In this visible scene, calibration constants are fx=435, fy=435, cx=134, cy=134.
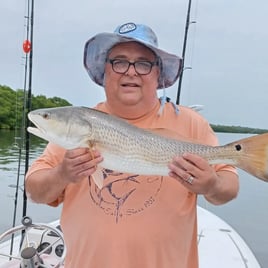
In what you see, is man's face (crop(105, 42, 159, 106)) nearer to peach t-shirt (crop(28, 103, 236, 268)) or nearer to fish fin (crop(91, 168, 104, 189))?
peach t-shirt (crop(28, 103, 236, 268))

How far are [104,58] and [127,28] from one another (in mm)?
169

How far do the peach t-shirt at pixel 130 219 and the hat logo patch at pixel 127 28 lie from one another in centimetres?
44

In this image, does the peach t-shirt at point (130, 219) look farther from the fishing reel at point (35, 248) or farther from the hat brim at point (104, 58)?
the fishing reel at point (35, 248)

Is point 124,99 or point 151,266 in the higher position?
point 124,99

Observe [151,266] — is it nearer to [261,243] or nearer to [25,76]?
[25,76]

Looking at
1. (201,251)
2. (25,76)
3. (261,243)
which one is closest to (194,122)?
(201,251)

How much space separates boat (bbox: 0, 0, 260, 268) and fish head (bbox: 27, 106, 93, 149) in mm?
1244

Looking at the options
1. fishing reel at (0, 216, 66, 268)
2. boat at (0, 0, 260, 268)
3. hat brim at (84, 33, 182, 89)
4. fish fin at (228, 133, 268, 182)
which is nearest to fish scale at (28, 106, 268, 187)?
fish fin at (228, 133, 268, 182)

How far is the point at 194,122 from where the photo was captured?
1.87m

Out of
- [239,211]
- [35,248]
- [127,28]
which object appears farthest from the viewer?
[239,211]

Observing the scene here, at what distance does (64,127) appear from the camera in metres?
1.63

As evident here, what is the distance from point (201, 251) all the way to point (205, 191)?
246 cm

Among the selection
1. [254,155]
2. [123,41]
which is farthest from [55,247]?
[254,155]

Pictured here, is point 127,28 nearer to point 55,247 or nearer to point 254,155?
point 254,155
